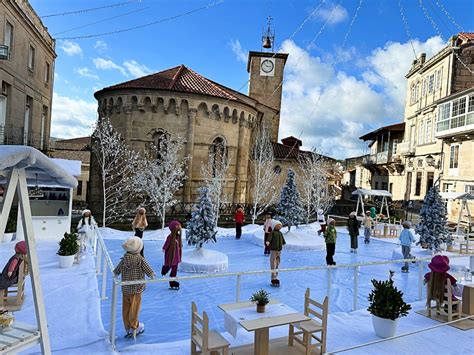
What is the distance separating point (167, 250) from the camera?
9234 millimetres

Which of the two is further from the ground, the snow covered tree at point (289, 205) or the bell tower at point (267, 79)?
the bell tower at point (267, 79)

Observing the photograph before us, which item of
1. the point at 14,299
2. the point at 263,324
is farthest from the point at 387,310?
the point at 14,299

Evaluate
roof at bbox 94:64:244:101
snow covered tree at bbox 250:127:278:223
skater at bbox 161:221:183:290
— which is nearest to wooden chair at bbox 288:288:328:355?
skater at bbox 161:221:183:290

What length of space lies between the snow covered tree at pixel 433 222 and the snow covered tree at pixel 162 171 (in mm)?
12866

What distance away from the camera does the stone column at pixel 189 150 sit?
2497cm

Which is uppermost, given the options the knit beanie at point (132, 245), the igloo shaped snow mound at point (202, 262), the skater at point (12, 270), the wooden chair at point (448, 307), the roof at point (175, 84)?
the roof at point (175, 84)

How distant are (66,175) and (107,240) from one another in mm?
11375

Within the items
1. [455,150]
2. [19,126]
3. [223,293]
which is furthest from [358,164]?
[223,293]

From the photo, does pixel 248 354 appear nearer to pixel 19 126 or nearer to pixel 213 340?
pixel 213 340

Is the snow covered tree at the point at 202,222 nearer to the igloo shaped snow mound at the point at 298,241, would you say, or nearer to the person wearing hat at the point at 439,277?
the igloo shaped snow mound at the point at 298,241

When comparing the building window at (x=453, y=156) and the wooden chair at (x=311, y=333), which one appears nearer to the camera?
the wooden chair at (x=311, y=333)

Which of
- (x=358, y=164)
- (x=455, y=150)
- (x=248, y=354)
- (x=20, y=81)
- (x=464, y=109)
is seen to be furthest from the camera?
(x=358, y=164)

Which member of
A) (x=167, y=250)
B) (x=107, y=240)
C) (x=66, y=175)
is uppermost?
(x=66, y=175)

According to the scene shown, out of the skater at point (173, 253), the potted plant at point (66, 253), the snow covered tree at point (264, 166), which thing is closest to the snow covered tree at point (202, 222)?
the skater at point (173, 253)
